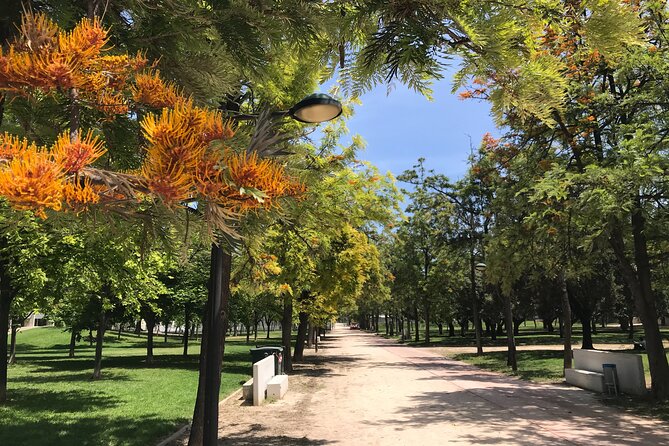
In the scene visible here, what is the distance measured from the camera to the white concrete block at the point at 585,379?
43.0 feet

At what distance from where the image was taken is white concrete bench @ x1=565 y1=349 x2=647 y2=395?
12188 mm

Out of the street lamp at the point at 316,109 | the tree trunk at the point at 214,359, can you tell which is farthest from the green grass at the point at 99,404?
the street lamp at the point at 316,109

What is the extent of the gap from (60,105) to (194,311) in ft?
79.4

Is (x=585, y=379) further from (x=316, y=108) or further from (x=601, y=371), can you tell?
(x=316, y=108)

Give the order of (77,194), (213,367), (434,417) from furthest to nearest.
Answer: (434,417) < (213,367) < (77,194)

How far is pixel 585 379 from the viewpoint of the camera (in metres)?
13.9

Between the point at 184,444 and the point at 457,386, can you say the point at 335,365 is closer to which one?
the point at 457,386

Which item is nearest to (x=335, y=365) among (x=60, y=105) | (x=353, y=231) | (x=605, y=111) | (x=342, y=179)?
(x=353, y=231)

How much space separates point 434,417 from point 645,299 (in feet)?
23.5

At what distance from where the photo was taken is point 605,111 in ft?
37.4

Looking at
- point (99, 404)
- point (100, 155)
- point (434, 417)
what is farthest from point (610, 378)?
point (100, 155)

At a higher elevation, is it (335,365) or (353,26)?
(353,26)

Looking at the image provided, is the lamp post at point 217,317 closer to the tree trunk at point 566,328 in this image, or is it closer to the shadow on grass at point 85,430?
the shadow on grass at point 85,430

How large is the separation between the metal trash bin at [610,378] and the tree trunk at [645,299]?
2.97ft
